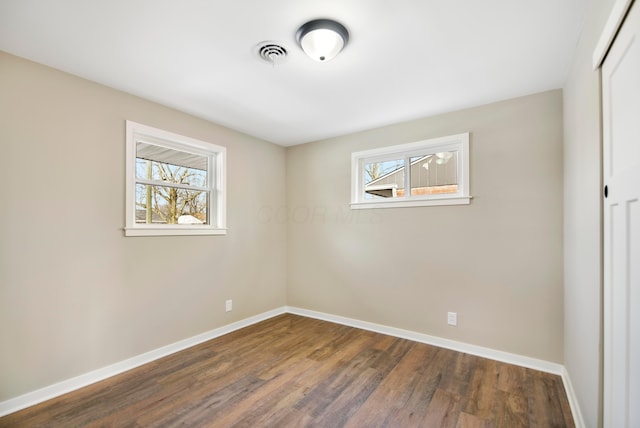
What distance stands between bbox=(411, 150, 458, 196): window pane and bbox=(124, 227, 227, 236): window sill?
234 centimetres

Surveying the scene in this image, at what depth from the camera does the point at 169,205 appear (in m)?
2.99

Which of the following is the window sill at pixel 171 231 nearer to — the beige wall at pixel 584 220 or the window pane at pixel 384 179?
the window pane at pixel 384 179

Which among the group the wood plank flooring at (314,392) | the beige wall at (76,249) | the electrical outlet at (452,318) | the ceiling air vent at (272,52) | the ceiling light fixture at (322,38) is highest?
the ceiling air vent at (272,52)

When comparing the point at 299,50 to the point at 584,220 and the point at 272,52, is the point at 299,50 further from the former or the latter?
the point at 584,220

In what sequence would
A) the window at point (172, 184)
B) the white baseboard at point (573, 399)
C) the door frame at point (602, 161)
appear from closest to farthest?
the door frame at point (602, 161) < the white baseboard at point (573, 399) < the window at point (172, 184)

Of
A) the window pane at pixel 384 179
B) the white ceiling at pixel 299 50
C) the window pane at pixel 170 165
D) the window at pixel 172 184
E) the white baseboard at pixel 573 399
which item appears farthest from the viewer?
the window pane at pixel 384 179

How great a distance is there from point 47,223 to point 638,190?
3.31m

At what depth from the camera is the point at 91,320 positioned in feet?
7.61

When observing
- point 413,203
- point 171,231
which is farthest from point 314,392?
point 413,203

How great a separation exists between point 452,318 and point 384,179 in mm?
1723

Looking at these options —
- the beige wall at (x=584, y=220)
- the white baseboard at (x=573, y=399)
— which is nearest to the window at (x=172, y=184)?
the beige wall at (x=584, y=220)

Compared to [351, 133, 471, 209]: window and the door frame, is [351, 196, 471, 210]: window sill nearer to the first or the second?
[351, 133, 471, 209]: window

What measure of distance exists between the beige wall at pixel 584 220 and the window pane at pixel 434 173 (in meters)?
0.96

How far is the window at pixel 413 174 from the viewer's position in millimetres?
2988
